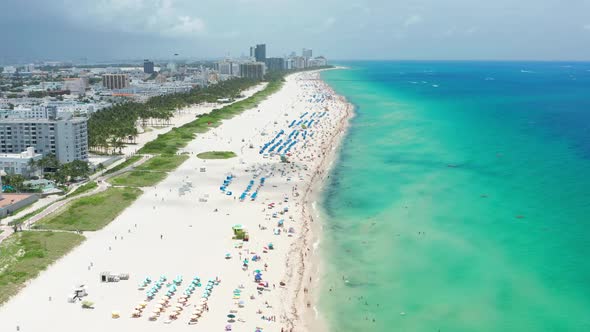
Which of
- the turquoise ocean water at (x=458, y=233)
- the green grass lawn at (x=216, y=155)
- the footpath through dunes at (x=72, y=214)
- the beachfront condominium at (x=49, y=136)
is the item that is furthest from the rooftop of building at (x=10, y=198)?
→ the turquoise ocean water at (x=458, y=233)

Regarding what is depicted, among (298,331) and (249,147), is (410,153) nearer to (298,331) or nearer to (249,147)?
(249,147)

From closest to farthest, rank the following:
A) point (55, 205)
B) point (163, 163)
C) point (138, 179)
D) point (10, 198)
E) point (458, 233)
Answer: point (458, 233) < point (55, 205) < point (10, 198) < point (138, 179) < point (163, 163)

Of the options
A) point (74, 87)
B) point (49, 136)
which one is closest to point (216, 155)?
point (49, 136)

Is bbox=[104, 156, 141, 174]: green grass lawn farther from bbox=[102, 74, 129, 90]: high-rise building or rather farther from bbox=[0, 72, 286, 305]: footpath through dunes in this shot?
bbox=[102, 74, 129, 90]: high-rise building

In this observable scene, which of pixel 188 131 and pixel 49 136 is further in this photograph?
pixel 188 131

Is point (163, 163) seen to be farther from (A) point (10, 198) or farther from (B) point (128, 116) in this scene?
(B) point (128, 116)

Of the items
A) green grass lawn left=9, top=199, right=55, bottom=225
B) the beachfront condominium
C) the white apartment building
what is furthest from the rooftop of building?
the beachfront condominium

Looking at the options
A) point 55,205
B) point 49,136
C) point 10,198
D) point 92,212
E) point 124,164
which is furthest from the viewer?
point 124,164

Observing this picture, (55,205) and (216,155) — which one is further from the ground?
(216,155)
